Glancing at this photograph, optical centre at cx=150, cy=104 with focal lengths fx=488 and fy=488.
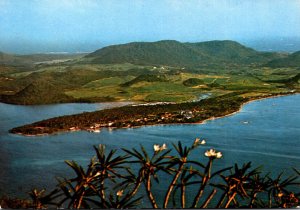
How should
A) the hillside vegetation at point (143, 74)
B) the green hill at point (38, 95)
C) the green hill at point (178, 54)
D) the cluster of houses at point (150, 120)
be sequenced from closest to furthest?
the cluster of houses at point (150, 120) → the green hill at point (38, 95) → the hillside vegetation at point (143, 74) → the green hill at point (178, 54)

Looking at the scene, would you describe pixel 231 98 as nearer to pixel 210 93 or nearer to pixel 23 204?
pixel 210 93

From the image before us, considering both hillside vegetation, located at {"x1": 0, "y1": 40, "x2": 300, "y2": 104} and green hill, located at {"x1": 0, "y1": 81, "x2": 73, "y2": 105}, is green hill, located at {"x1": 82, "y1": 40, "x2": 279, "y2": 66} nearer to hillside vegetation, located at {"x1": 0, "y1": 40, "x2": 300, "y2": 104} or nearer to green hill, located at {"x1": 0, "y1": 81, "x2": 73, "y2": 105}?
hillside vegetation, located at {"x1": 0, "y1": 40, "x2": 300, "y2": 104}

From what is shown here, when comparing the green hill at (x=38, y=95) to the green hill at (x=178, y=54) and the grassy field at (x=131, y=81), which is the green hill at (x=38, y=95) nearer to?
the grassy field at (x=131, y=81)

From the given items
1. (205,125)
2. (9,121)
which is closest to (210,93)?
(205,125)

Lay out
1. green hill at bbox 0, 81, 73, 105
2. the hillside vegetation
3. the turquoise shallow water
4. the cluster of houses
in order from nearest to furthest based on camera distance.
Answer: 1. the turquoise shallow water
2. the cluster of houses
3. green hill at bbox 0, 81, 73, 105
4. the hillside vegetation

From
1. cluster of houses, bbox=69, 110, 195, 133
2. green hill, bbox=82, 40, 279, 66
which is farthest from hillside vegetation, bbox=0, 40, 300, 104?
cluster of houses, bbox=69, 110, 195, 133


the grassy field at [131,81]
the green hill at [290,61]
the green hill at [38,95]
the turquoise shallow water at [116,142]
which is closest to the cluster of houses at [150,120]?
the turquoise shallow water at [116,142]

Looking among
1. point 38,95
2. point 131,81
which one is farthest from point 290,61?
point 38,95
